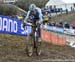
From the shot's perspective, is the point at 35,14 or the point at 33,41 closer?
the point at 35,14

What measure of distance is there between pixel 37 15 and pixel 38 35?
72 centimetres

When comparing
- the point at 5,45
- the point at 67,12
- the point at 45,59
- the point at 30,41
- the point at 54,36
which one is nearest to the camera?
the point at 45,59

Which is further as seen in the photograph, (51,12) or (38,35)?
(51,12)

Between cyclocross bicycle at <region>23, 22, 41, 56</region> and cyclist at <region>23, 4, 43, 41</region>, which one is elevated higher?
cyclist at <region>23, 4, 43, 41</region>

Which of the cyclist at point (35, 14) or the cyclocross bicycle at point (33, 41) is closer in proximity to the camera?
the cyclist at point (35, 14)

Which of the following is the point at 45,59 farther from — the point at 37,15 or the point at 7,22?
the point at 7,22

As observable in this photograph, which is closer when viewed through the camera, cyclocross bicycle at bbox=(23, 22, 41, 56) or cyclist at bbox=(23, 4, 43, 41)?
cyclist at bbox=(23, 4, 43, 41)

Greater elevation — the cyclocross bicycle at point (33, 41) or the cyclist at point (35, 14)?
the cyclist at point (35, 14)

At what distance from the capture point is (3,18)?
17.1 m

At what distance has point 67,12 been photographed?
54156mm

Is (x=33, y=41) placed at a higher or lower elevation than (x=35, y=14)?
lower

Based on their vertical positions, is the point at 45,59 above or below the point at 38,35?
below

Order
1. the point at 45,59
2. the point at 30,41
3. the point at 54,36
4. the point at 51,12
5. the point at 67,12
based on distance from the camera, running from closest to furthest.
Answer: the point at 45,59 → the point at 30,41 → the point at 54,36 → the point at 51,12 → the point at 67,12

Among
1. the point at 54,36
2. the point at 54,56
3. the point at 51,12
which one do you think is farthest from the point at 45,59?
the point at 51,12
